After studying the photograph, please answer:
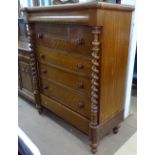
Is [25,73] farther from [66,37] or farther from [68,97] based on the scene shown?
[66,37]

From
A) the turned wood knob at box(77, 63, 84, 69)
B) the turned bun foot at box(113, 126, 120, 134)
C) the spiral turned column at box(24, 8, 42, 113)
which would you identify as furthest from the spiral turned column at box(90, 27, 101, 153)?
the spiral turned column at box(24, 8, 42, 113)

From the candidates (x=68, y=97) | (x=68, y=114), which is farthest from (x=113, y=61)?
(x=68, y=114)

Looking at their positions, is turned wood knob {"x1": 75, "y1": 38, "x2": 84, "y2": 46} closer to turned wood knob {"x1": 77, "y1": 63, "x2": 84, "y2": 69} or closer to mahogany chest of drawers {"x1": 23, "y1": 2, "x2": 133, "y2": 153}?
mahogany chest of drawers {"x1": 23, "y1": 2, "x2": 133, "y2": 153}

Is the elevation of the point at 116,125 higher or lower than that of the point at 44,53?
lower

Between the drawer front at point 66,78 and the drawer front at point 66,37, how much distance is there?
→ 0.23 metres

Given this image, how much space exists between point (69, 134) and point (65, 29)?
1.08m

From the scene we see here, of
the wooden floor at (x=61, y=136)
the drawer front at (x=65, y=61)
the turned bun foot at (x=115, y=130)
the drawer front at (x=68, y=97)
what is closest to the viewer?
the drawer front at (x=65, y=61)

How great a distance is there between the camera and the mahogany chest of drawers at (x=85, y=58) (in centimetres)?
124

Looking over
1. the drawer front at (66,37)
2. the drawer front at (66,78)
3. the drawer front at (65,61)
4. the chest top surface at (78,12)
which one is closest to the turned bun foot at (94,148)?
the drawer front at (66,78)

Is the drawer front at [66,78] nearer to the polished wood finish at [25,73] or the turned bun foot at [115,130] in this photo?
the polished wood finish at [25,73]

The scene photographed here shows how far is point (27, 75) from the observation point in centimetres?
231

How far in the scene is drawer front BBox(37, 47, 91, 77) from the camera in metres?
1.38
